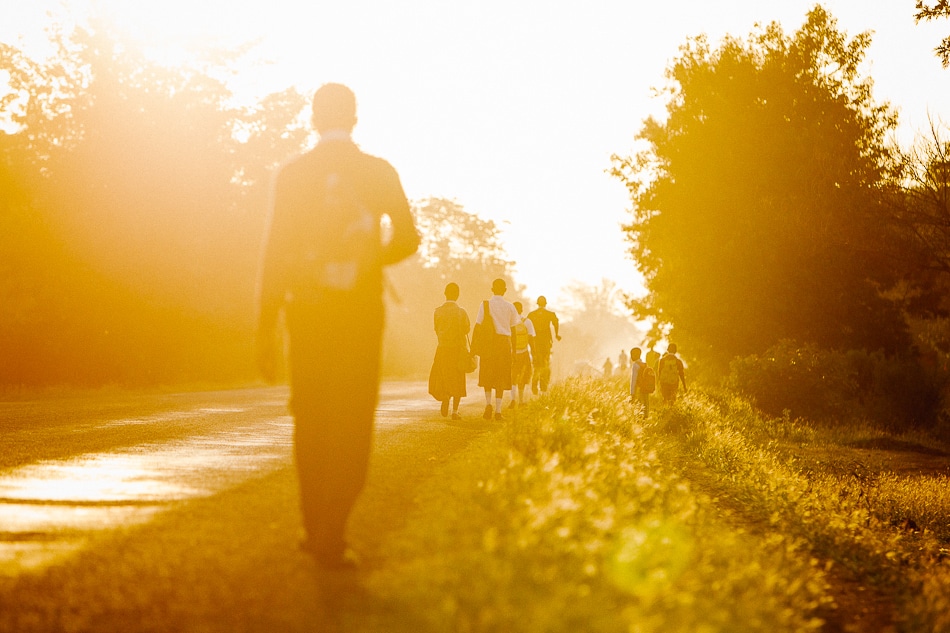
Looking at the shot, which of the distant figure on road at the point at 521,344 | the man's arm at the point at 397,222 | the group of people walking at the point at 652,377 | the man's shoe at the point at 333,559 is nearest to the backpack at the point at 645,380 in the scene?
the group of people walking at the point at 652,377

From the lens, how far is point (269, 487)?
7.80 meters

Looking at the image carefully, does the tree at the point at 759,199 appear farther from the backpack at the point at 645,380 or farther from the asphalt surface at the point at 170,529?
the asphalt surface at the point at 170,529

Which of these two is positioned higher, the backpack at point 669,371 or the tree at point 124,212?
the tree at point 124,212

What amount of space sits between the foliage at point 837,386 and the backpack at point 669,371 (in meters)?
7.15

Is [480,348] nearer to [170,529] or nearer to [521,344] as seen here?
[521,344]

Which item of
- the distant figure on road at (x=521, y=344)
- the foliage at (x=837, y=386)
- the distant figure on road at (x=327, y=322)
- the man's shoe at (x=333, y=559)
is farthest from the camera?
the foliage at (x=837, y=386)

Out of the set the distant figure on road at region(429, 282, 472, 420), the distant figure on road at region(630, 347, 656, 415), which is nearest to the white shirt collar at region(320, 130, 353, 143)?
the distant figure on road at region(429, 282, 472, 420)

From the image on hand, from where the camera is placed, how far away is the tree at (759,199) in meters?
35.0

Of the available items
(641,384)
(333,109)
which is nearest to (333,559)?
(333,109)

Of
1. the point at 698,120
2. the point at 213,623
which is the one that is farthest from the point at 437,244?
the point at 213,623

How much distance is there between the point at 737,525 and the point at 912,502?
7.26 m

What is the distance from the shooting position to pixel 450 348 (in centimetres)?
1664

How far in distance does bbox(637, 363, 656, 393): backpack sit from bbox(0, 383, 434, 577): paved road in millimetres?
7391

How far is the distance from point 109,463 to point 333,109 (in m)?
4.91
